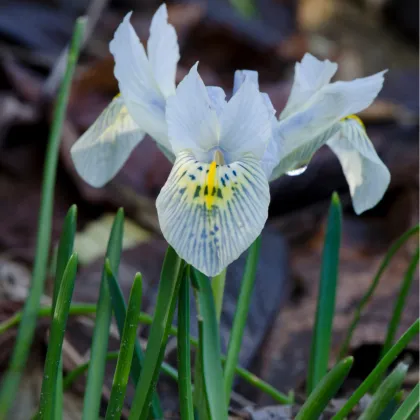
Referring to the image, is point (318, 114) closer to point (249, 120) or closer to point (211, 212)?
point (249, 120)

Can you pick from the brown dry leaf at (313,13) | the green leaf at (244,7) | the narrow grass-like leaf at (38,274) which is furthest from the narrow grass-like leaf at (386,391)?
the brown dry leaf at (313,13)

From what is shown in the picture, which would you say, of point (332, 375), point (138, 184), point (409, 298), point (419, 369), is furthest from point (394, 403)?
point (138, 184)

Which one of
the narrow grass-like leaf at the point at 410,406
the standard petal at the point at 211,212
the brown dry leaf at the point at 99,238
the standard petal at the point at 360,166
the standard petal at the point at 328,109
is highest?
the standard petal at the point at 328,109

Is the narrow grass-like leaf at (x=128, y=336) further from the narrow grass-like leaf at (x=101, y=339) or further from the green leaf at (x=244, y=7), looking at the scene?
the green leaf at (x=244, y=7)

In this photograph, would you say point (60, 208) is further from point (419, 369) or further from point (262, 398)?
point (419, 369)

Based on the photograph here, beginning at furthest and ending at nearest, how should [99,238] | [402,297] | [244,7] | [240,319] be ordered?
[244,7] → [99,238] → [402,297] → [240,319]

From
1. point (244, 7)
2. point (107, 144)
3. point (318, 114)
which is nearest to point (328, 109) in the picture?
point (318, 114)
